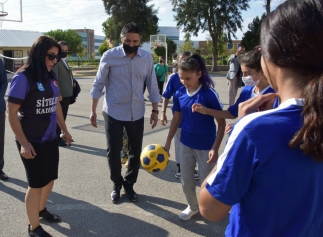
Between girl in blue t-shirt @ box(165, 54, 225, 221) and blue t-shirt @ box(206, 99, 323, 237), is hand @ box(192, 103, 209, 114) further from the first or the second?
blue t-shirt @ box(206, 99, 323, 237)

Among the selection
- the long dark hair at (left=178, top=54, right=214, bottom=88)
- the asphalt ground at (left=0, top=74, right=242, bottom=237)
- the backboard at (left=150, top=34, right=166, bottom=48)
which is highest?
the backboard at (left=150, top=34, right=166, bottom=48)

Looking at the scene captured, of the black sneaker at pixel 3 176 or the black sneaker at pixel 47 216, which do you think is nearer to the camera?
the black sneaker at pixel 47 216

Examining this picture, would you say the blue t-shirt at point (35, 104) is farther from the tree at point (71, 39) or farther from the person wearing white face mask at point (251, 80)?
the tree at point (71, 39)

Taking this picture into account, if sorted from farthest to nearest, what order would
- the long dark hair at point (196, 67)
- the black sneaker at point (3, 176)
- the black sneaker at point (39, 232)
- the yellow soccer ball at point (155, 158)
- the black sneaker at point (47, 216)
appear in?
1. the black sneaker at point (3, 176)
2. the yellow soccer ball at point (155, 158)
3. the black sneaker at point (47, 216)
4. the long dark hair at point (196, 67)
5. the black sneaker at point (39, 232)

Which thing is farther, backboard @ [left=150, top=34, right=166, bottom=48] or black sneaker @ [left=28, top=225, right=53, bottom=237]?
backboard @ [left=150, top=34, right=166, bottom=48]

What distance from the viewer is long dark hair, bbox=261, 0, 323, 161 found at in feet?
3.39

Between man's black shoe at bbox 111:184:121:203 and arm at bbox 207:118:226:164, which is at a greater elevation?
arm at bbox 207:118:226:164

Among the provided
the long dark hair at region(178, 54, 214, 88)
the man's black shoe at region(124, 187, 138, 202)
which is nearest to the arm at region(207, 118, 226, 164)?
the long dark hair at region(178, 54, 214, 88)

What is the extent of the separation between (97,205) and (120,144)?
2.63 ft

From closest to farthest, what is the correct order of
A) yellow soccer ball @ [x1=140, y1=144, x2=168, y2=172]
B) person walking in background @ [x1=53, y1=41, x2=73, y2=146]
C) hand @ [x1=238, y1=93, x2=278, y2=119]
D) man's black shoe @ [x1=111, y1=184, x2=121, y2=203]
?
hand @ [x1=238, y1=93, x2=278, y2=119], yellow soccer ball @ [x1=140, y1=144, x2=168, y2=172], man's black shoe @ [x1=111, y1=184, x2=121, y2=203], person walking in background @ [x1=53, y1=41, x2=73, y2=146]

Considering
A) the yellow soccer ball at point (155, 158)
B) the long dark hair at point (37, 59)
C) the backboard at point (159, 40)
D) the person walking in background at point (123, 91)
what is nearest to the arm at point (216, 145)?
the yellow soccer ball at point (155, 158)

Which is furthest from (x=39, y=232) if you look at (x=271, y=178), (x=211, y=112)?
(x=271, y=178)

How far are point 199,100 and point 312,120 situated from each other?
2345 millimetres

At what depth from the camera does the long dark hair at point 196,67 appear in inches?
131
